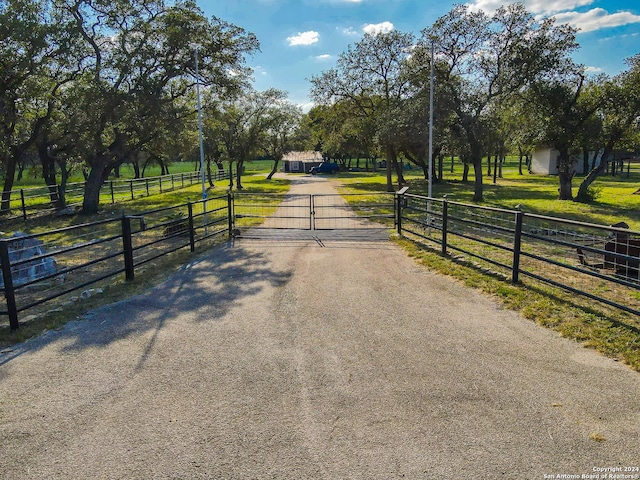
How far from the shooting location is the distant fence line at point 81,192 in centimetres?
1812

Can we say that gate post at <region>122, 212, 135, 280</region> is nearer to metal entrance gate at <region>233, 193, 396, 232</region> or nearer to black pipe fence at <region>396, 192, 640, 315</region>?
metal entrance gate at <region>233, 193, 396, 232</region>

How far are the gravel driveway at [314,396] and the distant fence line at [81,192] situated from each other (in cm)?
1600

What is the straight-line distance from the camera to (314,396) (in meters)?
3.42

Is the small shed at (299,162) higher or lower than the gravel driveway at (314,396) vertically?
higher

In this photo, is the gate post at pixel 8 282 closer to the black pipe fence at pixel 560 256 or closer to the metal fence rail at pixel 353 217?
the black pipe fence at pixel 560 256

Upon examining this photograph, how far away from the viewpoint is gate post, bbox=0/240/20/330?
468cm

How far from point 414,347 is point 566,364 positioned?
1407 mm

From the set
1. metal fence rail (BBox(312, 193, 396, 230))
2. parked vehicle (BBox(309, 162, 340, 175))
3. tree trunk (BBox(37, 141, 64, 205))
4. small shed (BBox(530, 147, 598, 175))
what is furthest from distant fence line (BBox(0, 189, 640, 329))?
parked vehicle (BBox(309, 162, 340, 175))

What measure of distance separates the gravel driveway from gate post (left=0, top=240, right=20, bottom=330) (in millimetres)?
517

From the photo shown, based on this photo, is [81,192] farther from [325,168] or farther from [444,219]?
[325,168]

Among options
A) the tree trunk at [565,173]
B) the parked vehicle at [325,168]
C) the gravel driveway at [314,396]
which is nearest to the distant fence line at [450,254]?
the gravel driveway at [314,396]

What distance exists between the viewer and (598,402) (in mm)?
3230

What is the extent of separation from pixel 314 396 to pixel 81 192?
104ft

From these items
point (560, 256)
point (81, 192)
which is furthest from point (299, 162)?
point (560, 256)
